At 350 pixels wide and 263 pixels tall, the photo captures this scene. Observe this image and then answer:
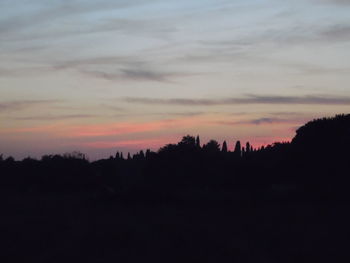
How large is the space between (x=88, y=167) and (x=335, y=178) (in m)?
32.7

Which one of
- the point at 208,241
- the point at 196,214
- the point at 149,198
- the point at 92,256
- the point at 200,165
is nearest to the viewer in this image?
the point at 92,256

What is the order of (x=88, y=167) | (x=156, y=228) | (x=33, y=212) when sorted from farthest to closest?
(x=88, y=167)
(x=33, y=212)
(x=156, y=228)

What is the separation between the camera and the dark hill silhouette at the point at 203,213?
16594mm

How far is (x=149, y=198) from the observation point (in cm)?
3656

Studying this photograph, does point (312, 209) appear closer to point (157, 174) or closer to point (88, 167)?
point (157, 174)

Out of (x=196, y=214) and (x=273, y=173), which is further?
(x=273, y=173)

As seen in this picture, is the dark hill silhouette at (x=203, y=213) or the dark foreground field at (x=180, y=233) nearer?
the dark foreground field at (x=180, y=233)

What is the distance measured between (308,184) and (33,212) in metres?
17.9

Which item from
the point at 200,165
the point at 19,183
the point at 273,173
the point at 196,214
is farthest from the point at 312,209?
the point at 19,183

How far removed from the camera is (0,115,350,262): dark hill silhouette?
54.4ft

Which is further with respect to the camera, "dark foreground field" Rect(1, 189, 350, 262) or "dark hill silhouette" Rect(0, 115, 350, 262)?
"dark hill silhouette" Rect(0, 115, 350, 262)

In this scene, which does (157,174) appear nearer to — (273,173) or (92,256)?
(273,173)

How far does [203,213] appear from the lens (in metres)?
27.9

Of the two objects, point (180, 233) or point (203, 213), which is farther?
point (203, 213)
